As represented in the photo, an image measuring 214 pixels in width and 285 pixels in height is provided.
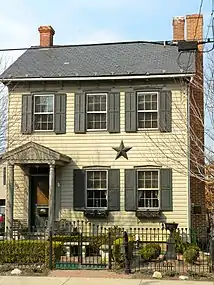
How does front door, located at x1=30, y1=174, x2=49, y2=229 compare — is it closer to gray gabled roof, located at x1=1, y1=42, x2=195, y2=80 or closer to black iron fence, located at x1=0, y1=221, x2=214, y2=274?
black iron fence, located at x1=0, y1=221, x2=214, y2=274

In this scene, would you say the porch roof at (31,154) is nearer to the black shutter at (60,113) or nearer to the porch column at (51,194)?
the porch column at (51,194)

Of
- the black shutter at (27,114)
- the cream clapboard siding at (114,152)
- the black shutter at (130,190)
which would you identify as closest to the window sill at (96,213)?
the cream clapboard siding at (114,152)

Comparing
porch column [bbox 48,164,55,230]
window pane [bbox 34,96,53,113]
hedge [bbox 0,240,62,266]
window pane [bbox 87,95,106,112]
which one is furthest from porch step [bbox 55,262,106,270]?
window pane [bbox 34,96,53,113]

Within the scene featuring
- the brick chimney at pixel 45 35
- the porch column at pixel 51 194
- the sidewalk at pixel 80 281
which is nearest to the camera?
the sidewalk at pixel 80 281

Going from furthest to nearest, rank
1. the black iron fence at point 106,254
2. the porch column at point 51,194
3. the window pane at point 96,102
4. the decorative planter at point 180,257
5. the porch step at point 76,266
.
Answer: the window pane at point 96,102 → the porch column at point 51,194 → the decorative planter at point 180,257 → the porch step at point 76,266 → the black iron fence at point 106,254

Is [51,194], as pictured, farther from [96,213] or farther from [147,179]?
[147,179]

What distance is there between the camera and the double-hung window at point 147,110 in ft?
57.5

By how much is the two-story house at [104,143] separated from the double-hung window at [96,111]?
0.04m

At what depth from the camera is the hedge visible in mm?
12727

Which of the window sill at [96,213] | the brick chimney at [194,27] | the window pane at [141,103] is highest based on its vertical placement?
the brick chimney at [194,27]

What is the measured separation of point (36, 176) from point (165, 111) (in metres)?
5.49

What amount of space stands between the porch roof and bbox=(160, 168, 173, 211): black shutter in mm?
3688

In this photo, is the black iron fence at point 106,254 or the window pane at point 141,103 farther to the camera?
the window pane at point 141,103

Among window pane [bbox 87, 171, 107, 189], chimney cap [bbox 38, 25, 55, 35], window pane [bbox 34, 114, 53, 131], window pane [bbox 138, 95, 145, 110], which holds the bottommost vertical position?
window pane [bbox 87, 171, 107, 189]
